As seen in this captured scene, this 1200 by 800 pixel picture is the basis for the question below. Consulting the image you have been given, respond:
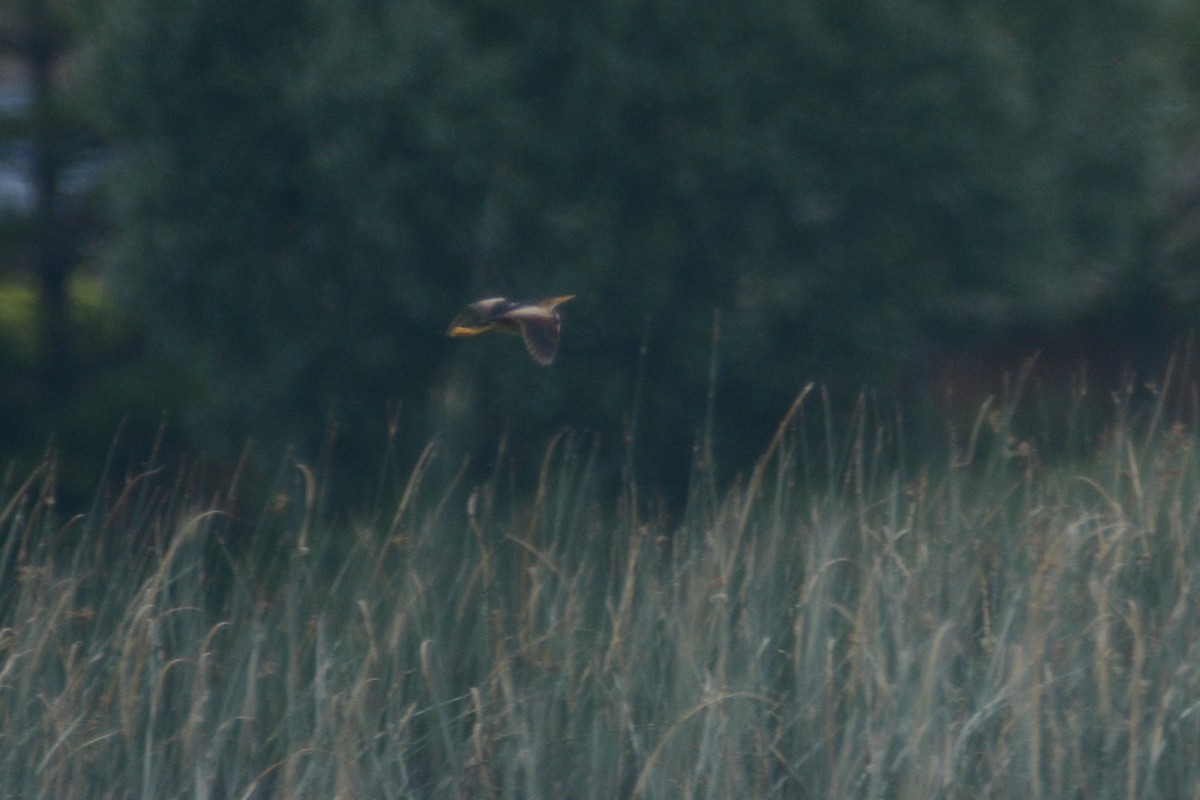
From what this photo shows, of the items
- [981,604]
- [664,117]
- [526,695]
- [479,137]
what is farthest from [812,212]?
[526,695]

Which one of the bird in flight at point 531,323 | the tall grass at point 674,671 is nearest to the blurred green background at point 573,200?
the tall grass at point 674,671

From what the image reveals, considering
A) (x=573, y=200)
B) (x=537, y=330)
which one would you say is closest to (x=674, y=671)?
(x=537, y=330)

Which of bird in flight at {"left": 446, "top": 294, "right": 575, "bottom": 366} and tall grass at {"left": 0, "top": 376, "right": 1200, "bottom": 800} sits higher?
bird in flight at {"left": 446, "top": 294, "right": 575, "bottom": 366}

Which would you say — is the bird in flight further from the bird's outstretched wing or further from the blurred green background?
the blurred green background

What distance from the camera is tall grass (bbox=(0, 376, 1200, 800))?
9.68ft

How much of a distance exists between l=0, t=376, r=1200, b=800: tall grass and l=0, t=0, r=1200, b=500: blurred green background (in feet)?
5.40

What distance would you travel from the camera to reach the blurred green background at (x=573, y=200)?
5.21 meters

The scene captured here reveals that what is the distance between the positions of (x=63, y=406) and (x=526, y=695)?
5009mm

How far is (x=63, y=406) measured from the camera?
7.34 metres

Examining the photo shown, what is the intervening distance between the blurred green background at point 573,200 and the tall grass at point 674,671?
5.40 ft

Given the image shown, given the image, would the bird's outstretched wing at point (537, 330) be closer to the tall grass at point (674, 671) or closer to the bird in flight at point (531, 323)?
the bird in flight at point (531, 323)

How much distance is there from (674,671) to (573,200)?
2.57 meters

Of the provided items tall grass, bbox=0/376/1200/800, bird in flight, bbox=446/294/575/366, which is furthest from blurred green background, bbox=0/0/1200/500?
bird in flight, bbox=446/294/575/366

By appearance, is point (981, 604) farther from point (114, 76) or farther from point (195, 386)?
point (195, 386)
